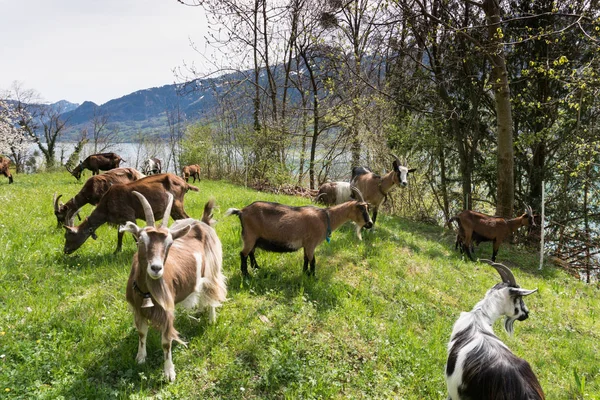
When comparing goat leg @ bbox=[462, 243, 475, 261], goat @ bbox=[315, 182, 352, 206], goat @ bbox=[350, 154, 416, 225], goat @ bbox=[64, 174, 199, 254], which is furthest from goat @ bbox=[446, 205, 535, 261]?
goat @ bbox=[64, 174, 199, 254]

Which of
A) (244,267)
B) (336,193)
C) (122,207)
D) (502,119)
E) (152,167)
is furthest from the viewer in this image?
(152,167)

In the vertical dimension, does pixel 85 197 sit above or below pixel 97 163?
below

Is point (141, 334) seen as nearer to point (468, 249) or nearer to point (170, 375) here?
point (170, 375)

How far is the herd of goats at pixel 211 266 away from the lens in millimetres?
2920

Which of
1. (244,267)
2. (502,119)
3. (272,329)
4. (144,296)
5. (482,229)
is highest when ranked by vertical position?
(502,119)

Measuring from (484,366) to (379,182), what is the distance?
7435 mm

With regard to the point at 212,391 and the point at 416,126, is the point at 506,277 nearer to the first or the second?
the point at 212,391

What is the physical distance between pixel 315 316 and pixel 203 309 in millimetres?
1470

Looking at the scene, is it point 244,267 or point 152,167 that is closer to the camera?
point 244,267

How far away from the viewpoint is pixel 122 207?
20.5 ft

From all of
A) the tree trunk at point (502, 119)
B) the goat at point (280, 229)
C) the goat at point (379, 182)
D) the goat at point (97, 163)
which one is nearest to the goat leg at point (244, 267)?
the goat at point (280, 229)

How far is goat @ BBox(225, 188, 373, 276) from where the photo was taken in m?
5.62

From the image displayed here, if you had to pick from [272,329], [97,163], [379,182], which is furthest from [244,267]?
[97,163]

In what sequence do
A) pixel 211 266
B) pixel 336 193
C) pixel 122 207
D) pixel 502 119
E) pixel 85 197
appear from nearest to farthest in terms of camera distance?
1. pixel 211 266
2. pixel 122 207
3. pixel 85 197
4. pixel 502 119
5. pixel 336 193
